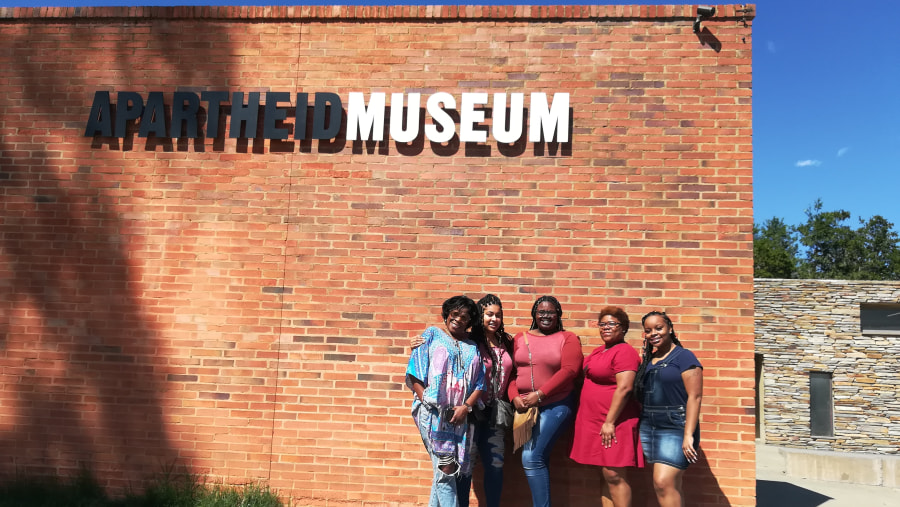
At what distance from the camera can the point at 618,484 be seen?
4.31m

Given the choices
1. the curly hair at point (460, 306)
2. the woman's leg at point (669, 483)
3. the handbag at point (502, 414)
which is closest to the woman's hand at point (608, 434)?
the woman's leg at point (669, 483)

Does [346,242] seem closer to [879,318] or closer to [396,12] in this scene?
[396,12]

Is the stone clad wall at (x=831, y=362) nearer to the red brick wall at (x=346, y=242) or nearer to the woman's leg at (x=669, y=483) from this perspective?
the red brick wall at (x=346, y=242)

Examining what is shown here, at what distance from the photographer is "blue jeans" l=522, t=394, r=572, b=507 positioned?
4.33 meters

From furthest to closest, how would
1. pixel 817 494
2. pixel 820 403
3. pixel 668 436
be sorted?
1. pixel 820 403
2. pixel 817 494
3. pixel 668 436

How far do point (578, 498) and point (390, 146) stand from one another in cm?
332

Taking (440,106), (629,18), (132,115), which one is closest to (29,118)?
(132,115)

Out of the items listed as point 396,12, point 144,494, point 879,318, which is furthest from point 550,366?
point 879,318

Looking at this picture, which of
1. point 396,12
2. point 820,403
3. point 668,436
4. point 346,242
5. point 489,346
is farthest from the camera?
point 820,403

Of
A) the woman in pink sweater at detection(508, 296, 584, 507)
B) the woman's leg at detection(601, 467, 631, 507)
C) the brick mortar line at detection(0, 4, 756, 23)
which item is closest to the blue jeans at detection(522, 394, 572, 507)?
the woman in pink sweater at detection(508, 296, 584, 507)

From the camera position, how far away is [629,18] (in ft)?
17.7

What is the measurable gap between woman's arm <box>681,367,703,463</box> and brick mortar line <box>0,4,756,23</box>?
3136 mm

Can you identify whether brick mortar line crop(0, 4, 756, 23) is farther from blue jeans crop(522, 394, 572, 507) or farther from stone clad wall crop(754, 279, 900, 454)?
stone clad wall crop(754, 279, 900, 454)

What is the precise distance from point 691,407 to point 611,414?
0.51 meters
